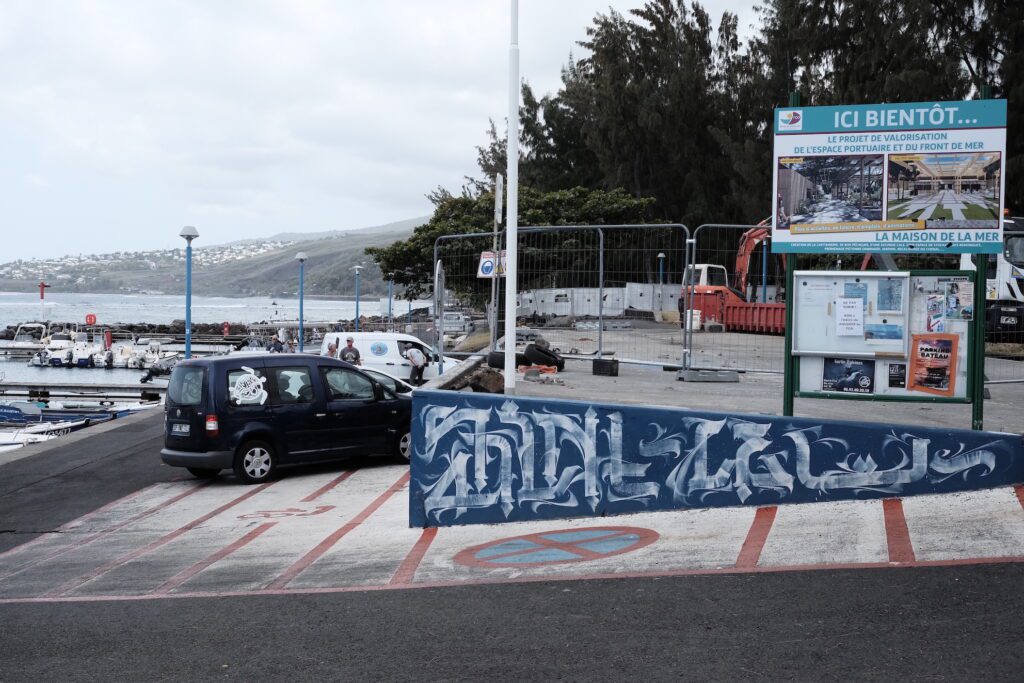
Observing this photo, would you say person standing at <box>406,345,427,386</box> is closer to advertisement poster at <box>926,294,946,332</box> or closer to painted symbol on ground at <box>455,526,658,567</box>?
painted symbol on ground at <box>455,526,658,567</box>

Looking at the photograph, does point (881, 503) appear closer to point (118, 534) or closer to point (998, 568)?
point (998, 568)

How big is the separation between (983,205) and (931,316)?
1.04 m

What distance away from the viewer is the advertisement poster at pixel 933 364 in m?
8.75

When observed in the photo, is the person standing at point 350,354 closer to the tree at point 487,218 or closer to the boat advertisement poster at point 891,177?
the boat advertisement poster at point 891,177

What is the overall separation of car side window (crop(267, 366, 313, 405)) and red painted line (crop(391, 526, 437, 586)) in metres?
5.57

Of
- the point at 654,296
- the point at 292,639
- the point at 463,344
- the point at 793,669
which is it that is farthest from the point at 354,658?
the point at 463,344

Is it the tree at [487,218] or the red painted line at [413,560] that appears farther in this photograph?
the tree at [487,218]

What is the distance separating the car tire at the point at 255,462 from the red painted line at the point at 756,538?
7.79 m

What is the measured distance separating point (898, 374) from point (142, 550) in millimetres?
7330

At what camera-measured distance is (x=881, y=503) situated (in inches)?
320

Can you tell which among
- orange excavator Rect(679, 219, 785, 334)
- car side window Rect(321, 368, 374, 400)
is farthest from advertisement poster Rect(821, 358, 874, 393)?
car side window Rect(321, 368, 374, 400)

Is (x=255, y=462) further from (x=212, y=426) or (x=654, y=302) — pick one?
(x=654, y=302)

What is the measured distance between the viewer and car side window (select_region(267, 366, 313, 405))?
46.3 ft

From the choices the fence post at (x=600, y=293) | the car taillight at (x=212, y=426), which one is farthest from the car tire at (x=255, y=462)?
the fence post at (x=600, y=293)
